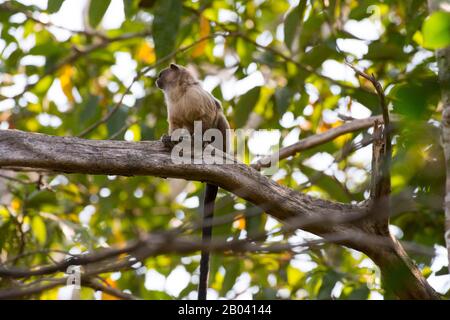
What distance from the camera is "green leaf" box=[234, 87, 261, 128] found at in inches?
228

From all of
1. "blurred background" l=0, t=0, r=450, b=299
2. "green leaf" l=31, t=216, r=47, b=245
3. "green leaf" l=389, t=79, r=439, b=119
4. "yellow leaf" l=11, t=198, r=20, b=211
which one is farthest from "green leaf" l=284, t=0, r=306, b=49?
"green leaf" l=389, t=79, r=439, b=119

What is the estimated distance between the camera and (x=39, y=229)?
6.07 metres

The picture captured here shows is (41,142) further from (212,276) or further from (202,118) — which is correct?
(212,276)

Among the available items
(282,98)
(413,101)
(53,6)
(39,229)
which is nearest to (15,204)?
(39,229)

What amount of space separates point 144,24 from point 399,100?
646 cm

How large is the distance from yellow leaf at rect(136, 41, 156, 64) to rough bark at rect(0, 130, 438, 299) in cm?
416

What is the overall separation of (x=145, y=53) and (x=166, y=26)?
2.73m

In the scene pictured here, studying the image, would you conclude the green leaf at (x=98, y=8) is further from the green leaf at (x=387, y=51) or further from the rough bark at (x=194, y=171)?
the green leaf at (x=387, y=51)

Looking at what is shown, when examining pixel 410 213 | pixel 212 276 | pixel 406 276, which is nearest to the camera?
pixel 406 276

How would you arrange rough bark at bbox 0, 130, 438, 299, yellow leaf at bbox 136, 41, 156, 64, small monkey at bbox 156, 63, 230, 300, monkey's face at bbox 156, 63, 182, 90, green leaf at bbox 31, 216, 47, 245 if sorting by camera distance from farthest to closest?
1. yellow leaf at bbox 136, 41, 156, 64
2. green leaf at bbox 31, 216, 47, 245
3. monkey's face at bbox 156, 63, 182, 90
4. small monkey at bbox 156, 63, 230, 300
5. rough bark at bbox 0, 130, 438, 299

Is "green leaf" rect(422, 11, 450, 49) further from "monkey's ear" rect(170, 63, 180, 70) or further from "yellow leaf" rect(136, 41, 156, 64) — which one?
"yellow leaf" rect(136, 41, 156, 64)

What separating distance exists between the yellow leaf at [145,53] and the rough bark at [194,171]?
4.16 metres

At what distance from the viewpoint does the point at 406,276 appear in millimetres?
1671

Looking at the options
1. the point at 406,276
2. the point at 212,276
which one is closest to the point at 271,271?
the point at 212,276
